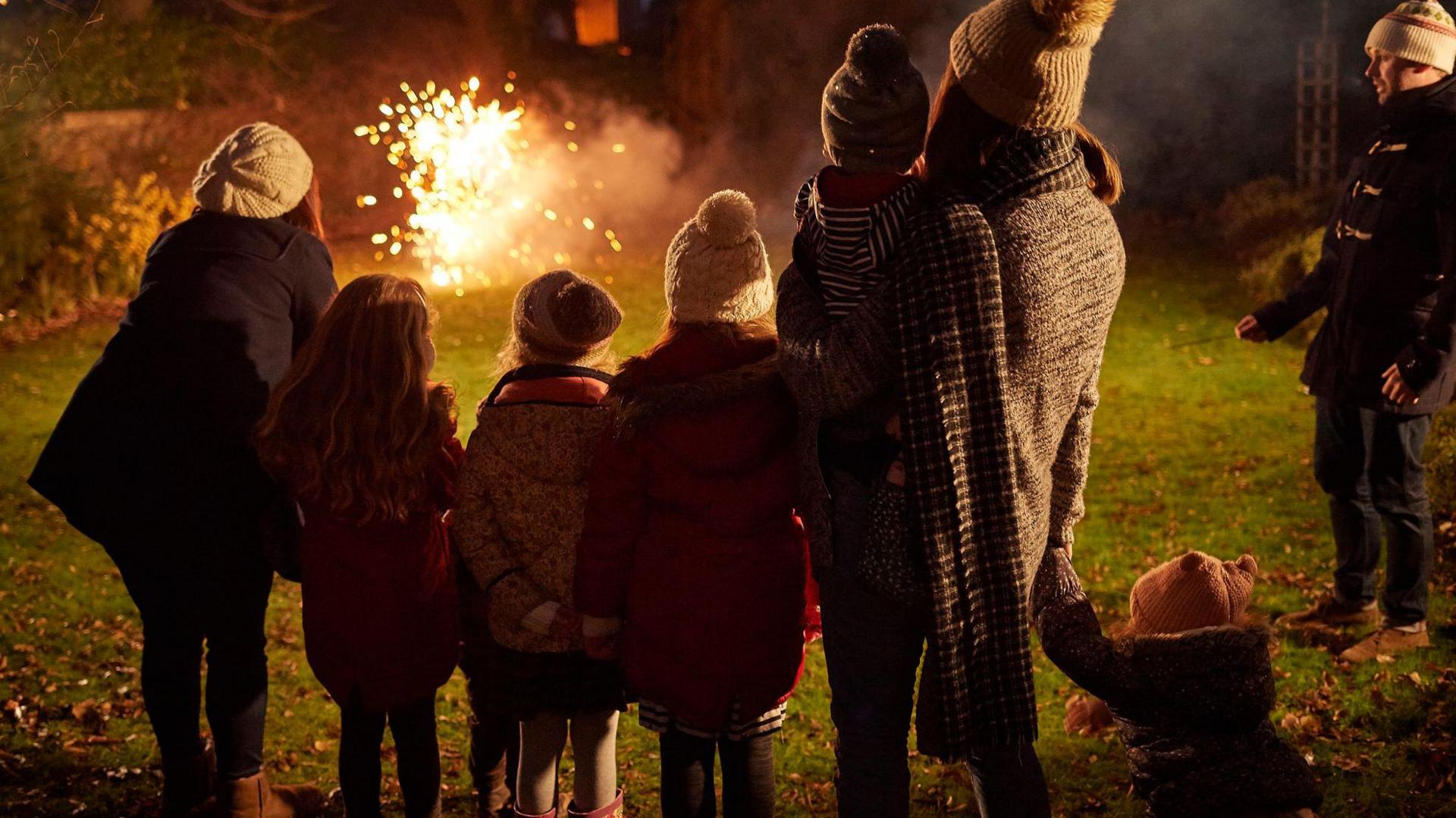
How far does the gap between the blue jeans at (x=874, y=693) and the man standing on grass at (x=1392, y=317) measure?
2.92 m

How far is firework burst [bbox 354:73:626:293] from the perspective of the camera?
1321 centimetres

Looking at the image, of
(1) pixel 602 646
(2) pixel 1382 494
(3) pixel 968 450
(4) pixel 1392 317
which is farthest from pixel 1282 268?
(3) pixel 968 450

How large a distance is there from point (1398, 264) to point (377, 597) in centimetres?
409

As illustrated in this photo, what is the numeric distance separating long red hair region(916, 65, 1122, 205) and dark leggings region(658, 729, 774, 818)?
158cm

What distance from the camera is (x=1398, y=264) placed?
4.86m

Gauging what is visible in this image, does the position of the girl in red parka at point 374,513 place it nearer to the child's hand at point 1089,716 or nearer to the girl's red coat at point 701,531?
the girl's red coat at point 701,531

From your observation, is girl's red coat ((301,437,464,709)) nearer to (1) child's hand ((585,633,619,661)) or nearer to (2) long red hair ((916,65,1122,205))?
(1) child's hand ((585,633,619,661))

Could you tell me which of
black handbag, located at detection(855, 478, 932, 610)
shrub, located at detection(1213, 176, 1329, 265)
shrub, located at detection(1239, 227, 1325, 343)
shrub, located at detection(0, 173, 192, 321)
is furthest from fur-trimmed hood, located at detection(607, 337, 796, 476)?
shrub, located at detection(1213, 176, 1329, 265)

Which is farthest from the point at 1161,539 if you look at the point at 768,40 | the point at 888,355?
the point at 768,40

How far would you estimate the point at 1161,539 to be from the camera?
720 cm

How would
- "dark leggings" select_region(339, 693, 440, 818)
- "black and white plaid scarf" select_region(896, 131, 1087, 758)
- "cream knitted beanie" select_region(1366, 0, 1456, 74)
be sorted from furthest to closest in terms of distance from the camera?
"cream knitted beanie" select_region(1366, 0, 1456, 74), "dark leggings" select_region(339, 693, 440, 818), "black and white plaid scarf" select_region(896, 131, 1087, 758)

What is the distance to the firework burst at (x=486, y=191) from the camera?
13.2 m

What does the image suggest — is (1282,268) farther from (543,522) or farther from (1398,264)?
(543,522)

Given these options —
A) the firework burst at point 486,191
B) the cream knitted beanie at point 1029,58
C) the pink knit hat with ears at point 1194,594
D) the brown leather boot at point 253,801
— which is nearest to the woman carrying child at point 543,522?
the brown leather boot at point 253,801
